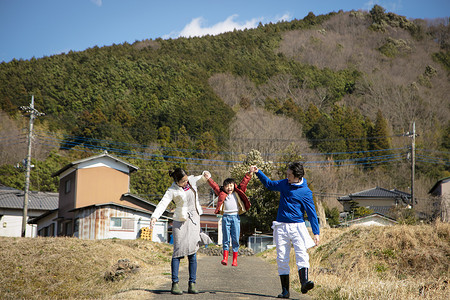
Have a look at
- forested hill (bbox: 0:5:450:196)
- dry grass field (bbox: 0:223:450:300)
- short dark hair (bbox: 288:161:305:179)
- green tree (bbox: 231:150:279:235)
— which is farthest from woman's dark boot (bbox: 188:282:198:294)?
forested hill (bbox: 0:5:450:196)

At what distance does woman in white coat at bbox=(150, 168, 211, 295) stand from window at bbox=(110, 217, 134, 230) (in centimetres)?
2206

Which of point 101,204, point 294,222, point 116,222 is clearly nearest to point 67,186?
point 101,204

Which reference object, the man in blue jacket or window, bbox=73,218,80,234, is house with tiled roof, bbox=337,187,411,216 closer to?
window, bbox=73,218,80,234

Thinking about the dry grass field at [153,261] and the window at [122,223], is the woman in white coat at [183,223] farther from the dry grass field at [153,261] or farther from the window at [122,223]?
the window at [122,223]

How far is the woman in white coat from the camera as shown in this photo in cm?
735

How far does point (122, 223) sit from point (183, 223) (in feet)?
73.0

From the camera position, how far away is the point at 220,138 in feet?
174

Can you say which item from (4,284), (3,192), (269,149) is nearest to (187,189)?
(4,284)

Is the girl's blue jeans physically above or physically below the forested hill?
below

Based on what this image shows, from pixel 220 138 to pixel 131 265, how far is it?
42.0 m

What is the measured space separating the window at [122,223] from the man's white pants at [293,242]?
22.8 meters

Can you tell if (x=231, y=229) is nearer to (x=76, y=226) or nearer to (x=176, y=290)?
(x=176, y=290)

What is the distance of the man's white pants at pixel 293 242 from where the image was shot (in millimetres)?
6887

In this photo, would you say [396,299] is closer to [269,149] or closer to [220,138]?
[269,149]
